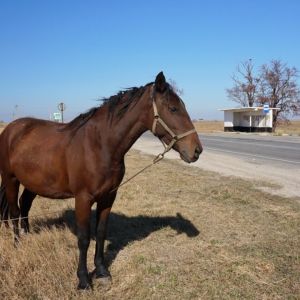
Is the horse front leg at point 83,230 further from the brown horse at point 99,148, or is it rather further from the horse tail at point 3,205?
the horse tail at point 3,205

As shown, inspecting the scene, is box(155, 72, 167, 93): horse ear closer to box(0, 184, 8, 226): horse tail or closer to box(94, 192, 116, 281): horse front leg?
box(94, 192, 116, 281): horse front leg

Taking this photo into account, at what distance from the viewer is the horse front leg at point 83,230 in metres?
4.52

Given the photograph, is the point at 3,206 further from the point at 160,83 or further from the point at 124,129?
the point at 160,83

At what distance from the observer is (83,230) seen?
4.62 m

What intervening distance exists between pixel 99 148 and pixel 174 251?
2.10 m

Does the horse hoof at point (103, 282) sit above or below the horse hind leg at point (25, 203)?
below

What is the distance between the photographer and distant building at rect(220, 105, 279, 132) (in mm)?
49625

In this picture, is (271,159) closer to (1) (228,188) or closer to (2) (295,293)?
(1) (228,188)

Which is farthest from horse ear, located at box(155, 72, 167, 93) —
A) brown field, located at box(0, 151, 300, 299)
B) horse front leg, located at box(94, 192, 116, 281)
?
brown field, located at box(0, 151, 300, 299)

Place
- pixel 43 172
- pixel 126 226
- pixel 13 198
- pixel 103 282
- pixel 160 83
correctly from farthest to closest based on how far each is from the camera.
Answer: pixel 126 226 < pixel 13 198 < pixel 43 172 < pixel 103 282 < pixel 160 83

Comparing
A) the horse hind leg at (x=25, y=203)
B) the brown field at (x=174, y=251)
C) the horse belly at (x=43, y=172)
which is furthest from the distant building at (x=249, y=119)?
the horse belly at (x=43, y=172)

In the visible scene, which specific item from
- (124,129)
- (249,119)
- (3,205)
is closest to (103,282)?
(124,129)

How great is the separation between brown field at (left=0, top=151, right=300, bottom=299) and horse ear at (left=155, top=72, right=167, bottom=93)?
2198 millimetres

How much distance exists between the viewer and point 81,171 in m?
4.50
